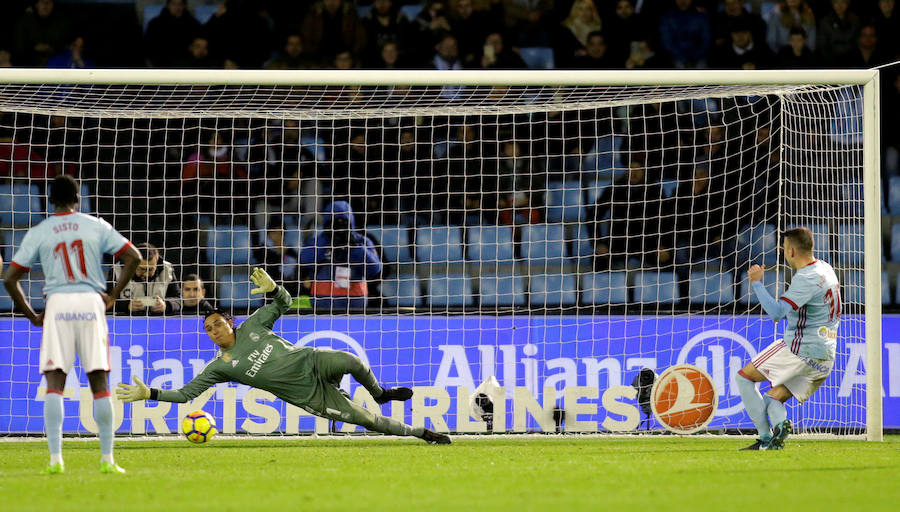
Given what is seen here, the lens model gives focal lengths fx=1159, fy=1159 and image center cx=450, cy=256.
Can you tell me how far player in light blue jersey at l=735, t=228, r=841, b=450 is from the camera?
8352 millimetres

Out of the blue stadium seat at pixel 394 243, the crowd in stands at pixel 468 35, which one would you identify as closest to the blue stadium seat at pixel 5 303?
the blue stadium seat at pixel 394 243

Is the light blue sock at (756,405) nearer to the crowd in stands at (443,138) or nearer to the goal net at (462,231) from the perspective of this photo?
the goal net at (462,231)

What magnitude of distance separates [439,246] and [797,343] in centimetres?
420

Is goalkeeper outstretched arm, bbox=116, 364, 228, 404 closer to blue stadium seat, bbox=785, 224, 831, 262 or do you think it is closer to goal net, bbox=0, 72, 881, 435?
goal net, bbox=0, 72, 881, 435

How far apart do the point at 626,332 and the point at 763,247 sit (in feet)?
5.44

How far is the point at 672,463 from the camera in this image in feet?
25.0

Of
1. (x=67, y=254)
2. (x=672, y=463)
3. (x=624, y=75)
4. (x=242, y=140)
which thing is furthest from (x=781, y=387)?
(x=242, y=140)

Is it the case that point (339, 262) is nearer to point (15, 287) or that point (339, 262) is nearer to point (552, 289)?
point (552, 289)

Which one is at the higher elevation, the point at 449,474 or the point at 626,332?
the point at 626,332

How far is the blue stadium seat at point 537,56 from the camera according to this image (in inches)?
576

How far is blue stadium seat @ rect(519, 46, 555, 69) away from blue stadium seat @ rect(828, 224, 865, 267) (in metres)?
4.76

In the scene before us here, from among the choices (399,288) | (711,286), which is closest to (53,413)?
(399,288)

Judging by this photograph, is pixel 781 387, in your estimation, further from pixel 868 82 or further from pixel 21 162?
pixel 21 162

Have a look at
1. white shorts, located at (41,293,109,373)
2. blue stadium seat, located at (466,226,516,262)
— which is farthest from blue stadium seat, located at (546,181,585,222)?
white shorts, located at (41,293,109,373)
